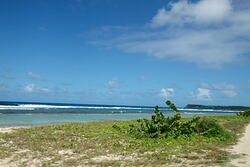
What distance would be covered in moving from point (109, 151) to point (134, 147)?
50.9 inches

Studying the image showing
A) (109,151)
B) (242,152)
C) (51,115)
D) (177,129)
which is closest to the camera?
(242,152)

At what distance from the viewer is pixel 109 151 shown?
1156cm

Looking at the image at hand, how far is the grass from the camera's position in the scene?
9727 millimetres

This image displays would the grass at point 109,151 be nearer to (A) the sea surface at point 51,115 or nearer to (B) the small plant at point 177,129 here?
(B) the small plant at point 177,129

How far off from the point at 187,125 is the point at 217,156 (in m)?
5.41

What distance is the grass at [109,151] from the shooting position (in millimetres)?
9727

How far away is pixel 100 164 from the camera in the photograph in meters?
9.38

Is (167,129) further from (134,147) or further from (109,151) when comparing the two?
(109,151)

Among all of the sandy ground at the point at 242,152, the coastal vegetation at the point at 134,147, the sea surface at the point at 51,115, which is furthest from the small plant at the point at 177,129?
the sea surface at the point at 51,115

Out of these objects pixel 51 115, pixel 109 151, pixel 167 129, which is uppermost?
pixel 51 115

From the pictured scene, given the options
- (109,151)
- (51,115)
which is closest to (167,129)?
(109,151)

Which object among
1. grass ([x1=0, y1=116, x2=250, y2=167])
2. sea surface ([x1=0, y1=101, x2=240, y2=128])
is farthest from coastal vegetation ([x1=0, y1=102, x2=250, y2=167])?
sea surface ([x1=0, y1=101, x2=240, y2=128])

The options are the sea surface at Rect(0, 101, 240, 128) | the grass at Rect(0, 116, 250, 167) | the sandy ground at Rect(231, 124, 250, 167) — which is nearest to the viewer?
the sandy ground at Rect(231, 124, 250, 167)

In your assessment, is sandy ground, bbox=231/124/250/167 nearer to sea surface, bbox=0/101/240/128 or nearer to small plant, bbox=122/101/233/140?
small plant, bbox=122/101/233/140
